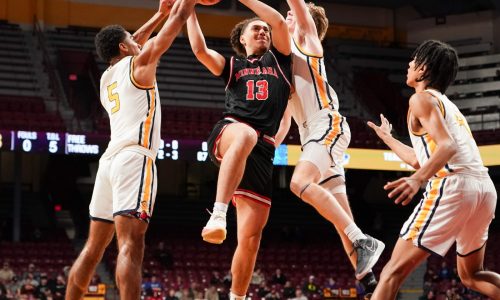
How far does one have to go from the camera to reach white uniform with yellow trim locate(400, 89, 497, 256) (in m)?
6.59

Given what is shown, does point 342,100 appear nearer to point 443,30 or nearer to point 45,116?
point 443,30

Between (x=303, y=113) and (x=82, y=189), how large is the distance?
23.8 m

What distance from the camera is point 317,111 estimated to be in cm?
790

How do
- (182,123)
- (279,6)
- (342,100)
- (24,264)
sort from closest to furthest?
(24,264)
(182,123)
(342,100)
(279,6)

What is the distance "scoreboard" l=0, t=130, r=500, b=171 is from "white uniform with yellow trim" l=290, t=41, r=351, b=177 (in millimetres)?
13205

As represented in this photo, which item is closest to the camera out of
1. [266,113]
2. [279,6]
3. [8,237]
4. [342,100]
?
[266,113]

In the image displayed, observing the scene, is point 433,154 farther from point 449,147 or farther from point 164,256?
point 164,256

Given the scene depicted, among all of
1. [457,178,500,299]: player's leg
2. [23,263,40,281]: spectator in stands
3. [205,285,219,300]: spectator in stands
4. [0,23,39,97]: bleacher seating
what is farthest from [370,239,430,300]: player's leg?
[0,23,39,97]: bleacher seating

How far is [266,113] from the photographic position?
7.73 meters

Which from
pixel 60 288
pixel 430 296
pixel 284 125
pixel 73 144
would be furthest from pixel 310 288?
pixel 284 125

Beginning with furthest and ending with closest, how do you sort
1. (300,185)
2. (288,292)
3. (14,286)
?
1. (288,292)
2. (14,286)
3. (300,185)

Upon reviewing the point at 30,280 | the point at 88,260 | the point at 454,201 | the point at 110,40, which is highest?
the point at 110,40

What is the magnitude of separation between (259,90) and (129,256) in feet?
6.42

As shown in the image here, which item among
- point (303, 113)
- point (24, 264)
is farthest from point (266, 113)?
point (24, 264)
